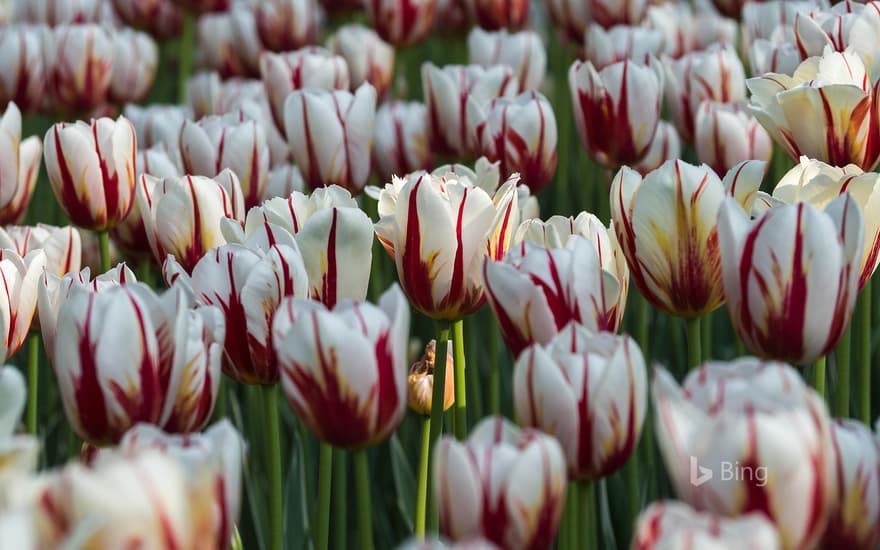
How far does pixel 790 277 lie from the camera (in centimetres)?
88

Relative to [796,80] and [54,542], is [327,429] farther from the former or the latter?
[796,80]

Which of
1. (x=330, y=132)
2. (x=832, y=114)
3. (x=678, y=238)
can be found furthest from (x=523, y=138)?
(x=678, y=238)

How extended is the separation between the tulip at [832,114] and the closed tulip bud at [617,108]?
330mm

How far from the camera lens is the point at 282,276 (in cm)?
A: 99

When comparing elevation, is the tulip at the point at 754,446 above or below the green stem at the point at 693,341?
above

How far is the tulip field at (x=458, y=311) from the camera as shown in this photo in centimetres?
70

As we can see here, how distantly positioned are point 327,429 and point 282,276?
6.4 inches

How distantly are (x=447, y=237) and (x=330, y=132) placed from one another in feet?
1.88

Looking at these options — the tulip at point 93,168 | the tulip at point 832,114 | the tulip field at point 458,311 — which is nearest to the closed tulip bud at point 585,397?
the tulip field at point 458,311

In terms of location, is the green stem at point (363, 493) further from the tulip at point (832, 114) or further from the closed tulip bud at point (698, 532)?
the tulip at point (832, 114)

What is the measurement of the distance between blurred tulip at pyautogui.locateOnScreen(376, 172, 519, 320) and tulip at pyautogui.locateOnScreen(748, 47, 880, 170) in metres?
0.34

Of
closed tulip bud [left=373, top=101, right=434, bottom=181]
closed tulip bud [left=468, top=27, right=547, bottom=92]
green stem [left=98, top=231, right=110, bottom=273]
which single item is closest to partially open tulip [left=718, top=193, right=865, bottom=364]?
green stem [left=98, top=231, right=110, bottom=273]

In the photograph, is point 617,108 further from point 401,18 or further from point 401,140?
point 401,18

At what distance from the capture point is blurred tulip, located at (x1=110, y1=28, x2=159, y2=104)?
238 centimetres
